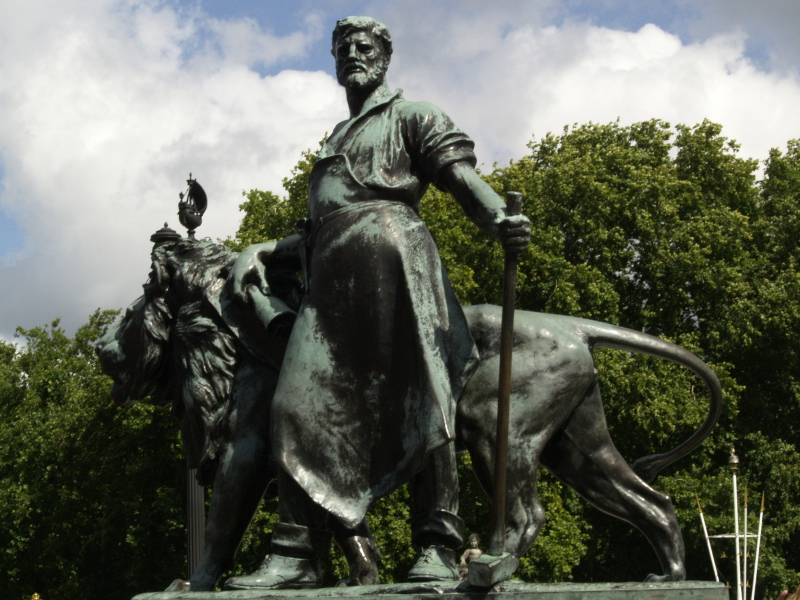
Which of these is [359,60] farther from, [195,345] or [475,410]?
[475,410]

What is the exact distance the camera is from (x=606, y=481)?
5.25 meters

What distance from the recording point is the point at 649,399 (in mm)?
22250

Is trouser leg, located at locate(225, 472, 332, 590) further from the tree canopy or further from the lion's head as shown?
the tree canopy

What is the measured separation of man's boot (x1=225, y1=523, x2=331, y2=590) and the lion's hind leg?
119 cm

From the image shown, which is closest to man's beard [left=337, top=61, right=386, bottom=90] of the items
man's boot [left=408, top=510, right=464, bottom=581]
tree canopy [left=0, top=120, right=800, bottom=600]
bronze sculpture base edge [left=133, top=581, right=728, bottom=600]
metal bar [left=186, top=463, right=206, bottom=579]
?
man's boot [left=408, top=510, right=464, bottom=581]

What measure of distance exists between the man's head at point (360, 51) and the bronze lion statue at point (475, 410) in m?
1.04

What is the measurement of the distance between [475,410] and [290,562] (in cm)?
103

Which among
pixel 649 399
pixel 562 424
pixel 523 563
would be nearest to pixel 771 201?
pixel 649 399

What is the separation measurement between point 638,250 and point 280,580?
2204cm

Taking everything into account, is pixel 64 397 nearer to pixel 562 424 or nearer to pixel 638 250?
pixel 638 250

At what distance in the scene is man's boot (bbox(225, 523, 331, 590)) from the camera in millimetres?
4878

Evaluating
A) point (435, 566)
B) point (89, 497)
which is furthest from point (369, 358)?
point (89, 497)

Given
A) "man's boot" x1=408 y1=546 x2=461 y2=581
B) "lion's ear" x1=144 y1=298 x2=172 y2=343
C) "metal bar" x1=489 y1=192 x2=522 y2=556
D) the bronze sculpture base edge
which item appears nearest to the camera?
the bronze sculpture base edge

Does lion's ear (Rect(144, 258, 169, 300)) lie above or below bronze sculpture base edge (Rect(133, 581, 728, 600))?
above
